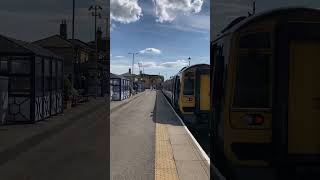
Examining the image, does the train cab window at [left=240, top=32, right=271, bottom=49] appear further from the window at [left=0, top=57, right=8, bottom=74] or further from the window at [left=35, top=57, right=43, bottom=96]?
the window at [left=0, top=57, right=8, bottom=74]

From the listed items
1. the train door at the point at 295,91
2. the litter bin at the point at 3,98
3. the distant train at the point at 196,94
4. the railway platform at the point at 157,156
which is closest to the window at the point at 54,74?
the litter bin at the point at 3,98

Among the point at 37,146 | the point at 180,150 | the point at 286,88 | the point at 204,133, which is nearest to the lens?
the point at 286,88

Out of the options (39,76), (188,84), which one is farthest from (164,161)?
(188,84)

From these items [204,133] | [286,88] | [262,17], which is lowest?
[204,133]

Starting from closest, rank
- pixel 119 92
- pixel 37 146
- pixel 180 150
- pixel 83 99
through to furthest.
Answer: pixel 180 150 → pixel 37 146 → pixel 83 99 → pixel 119 92

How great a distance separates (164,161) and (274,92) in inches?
193

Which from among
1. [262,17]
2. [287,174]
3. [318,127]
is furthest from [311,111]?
[262,17]

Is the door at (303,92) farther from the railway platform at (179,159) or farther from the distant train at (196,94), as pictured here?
the distant train at (196,94)

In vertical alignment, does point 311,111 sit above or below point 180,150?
above

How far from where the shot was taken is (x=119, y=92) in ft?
167

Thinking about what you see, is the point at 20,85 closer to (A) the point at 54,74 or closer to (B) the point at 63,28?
(A) the point at 54,74

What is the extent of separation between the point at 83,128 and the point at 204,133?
17.8 feet

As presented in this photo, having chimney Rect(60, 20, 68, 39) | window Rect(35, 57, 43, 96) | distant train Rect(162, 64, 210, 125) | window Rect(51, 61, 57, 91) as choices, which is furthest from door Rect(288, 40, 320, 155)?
chimney Rect(60, 20, 68, 39)

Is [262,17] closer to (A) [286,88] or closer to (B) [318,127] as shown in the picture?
(A) [286,88]
